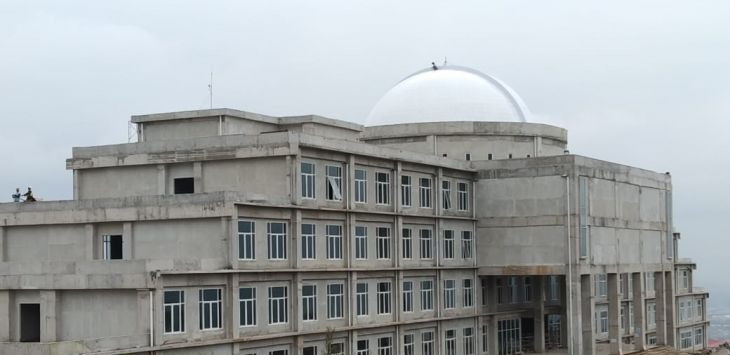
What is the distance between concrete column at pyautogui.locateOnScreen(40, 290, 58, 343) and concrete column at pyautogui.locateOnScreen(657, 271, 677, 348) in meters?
36.9

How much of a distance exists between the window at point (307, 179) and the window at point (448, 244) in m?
11.5

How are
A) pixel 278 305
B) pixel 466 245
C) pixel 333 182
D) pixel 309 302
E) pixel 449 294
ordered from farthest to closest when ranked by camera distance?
1. pixel 466 245
2. pixel 449 294
3. pixel 333 182
4. pixel 309 302
5. pixel 278 305

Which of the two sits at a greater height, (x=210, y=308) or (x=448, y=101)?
(x=448, y=101)

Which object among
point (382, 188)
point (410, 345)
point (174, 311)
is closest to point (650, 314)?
point (410, 345)

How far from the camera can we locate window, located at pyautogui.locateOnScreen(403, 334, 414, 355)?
50.9 metres

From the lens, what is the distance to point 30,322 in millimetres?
40625

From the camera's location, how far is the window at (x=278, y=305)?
42.7 meters

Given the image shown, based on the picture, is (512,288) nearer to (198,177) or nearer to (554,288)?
(554,288)

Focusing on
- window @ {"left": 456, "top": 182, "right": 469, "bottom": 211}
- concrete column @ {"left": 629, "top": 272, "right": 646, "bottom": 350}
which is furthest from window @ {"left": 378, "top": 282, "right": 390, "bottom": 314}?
concrete column @ {"left": 629, "top": 272, "right": 646, "bottom": 350}

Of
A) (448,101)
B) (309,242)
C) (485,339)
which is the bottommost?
(485,339)

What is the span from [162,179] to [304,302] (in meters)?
7.78

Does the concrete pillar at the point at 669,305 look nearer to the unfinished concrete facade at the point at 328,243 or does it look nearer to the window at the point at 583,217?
the unfinished concrete facade at the point at 328,243

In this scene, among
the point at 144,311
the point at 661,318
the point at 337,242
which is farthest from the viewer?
the point at 661,318

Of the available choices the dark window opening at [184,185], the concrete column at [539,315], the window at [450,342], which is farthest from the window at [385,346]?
the concrete column at [539,315]
